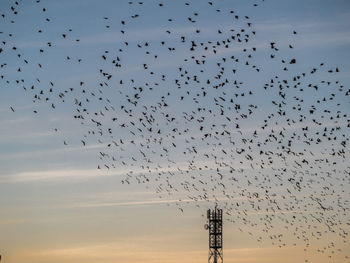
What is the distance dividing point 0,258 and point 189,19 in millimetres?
34791

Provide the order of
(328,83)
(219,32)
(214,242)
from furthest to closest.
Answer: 1. (214,242)
2. (328,83)
3. (219,32)

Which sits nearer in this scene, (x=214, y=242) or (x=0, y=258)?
(x=0, y=258)

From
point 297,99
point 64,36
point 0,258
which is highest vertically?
point 64,36

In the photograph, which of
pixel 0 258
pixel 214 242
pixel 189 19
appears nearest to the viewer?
pixel 189 19

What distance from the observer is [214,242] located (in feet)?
255

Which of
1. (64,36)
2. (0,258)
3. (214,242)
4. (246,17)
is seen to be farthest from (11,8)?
(214,242)

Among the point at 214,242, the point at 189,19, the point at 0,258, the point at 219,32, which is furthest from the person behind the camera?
the point at 214,242

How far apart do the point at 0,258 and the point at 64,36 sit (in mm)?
29364

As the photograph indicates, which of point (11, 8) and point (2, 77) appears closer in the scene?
point (11, 8)

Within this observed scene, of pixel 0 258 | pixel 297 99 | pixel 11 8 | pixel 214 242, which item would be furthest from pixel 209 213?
pixel 11 8

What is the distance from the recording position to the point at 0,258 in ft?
186

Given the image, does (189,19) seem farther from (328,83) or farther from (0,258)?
(0,258)

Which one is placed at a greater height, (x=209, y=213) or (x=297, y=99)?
(x=209, y=213)

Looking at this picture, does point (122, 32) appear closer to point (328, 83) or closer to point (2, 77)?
point (2, 77)
